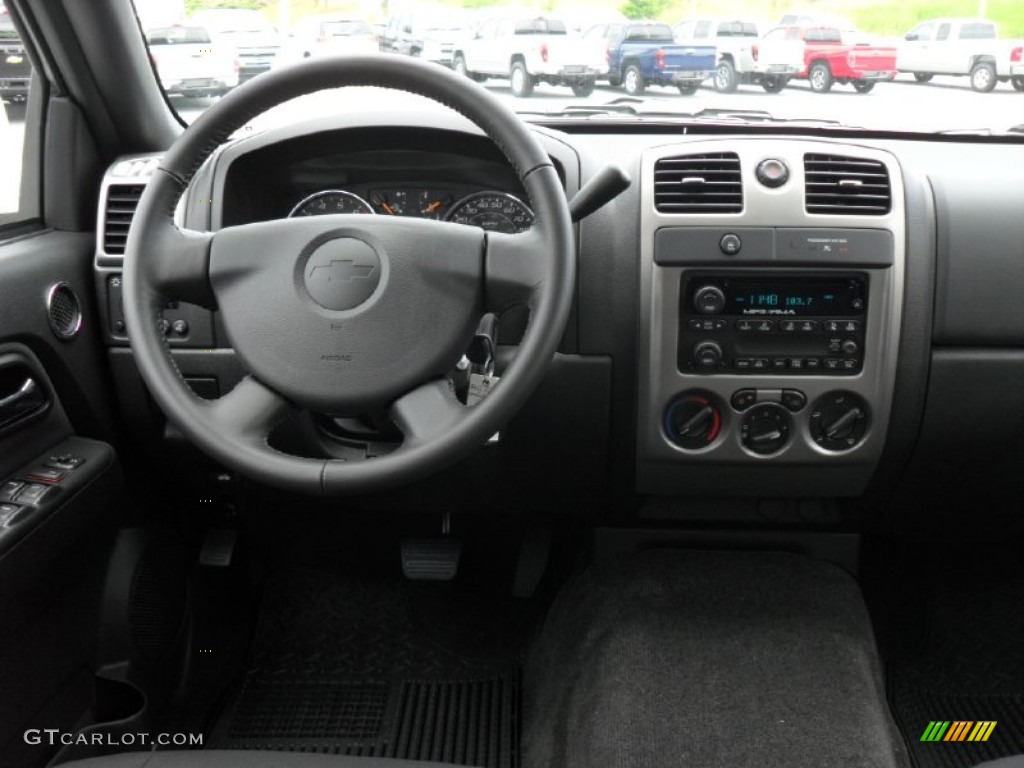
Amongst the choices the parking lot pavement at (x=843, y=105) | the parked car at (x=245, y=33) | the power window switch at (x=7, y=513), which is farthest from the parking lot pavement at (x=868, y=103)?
the power window switch at (x=7, y=513)

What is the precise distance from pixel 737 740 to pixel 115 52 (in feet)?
6.00

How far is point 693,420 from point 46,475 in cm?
121

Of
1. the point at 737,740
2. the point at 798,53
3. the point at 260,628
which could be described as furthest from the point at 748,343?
the point at 260,628

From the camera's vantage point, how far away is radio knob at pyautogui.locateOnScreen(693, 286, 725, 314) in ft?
5.76

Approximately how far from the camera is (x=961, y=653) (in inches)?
87.2

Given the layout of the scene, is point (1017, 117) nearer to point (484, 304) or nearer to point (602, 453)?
point (602, 453)

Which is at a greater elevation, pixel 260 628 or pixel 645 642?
pixel 645 642

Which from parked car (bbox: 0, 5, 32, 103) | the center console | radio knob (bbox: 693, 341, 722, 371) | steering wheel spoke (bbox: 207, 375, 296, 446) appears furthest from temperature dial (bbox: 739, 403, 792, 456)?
parked car (bbox: 0, 5, 32, 103)

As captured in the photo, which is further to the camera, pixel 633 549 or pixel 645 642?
pixel 633 549

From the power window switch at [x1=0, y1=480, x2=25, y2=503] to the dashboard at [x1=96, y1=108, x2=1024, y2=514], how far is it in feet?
1.24

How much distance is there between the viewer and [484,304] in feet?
4.57

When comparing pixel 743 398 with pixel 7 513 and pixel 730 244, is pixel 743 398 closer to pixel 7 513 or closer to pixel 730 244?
pixel 730 244

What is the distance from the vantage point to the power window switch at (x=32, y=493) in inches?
64.1

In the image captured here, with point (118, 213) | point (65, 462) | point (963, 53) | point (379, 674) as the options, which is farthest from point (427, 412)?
point (963, 53)
